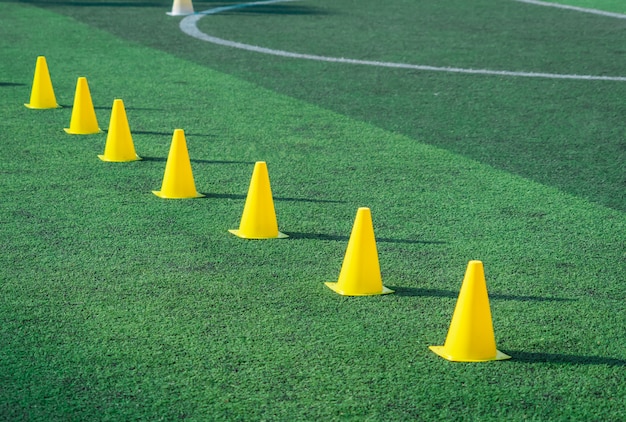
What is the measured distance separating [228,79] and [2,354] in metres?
7.58

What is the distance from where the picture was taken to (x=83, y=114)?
9.13 metres

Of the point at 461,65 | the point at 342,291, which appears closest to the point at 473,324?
the point at 342,291

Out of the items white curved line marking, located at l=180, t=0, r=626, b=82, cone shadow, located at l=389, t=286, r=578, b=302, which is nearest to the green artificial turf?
cone shadow, located at l=389, t=286, r=578, b=302

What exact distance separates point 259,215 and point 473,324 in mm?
2021

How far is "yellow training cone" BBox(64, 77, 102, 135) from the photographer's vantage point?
29.7ft

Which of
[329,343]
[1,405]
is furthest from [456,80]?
[1,405]

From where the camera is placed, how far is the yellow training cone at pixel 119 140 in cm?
808

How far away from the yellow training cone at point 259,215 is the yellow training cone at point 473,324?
1923 mm

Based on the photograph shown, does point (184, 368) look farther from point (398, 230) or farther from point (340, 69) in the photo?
point (340, 69)

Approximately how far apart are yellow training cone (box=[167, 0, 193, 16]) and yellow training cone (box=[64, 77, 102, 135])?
8329 millimetres

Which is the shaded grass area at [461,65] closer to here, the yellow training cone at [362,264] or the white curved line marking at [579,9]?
the white curved line marking at [579,9]

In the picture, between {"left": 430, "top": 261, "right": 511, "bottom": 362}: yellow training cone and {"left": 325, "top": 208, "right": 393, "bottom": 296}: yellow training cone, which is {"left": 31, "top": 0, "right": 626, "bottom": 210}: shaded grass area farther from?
{"left": 430, "top": 261, "right": 511, "bottom": 362}: yellow training cone

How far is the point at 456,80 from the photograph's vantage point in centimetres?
1176

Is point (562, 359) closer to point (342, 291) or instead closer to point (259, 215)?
point (342, 291)
